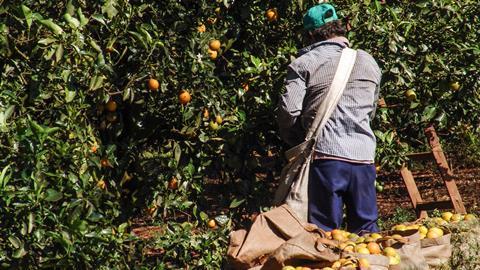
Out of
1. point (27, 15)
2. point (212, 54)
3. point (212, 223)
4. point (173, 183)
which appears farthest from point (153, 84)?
point (212, 223)

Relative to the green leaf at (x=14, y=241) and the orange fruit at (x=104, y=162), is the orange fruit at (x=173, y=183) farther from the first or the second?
the green leaf at (x=14, y=241)

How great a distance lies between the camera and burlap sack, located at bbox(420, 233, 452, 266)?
317 centimetres

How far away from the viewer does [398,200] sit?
28.1ft

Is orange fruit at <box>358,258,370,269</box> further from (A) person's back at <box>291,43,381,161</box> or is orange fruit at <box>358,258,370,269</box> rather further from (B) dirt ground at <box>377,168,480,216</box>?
(B) dirt ground at <box>377,168,480,216</box>

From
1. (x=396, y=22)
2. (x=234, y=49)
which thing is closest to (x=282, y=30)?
(x=234, y=49)

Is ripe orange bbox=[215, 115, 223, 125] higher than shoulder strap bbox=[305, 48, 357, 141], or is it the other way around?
shoulder strap bbox=[305, 48, 357, 141]

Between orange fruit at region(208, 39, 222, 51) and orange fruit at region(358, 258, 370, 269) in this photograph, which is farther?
orange fruit at region(208, 39, 222, 51)

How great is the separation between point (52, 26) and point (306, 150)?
120 centimetres

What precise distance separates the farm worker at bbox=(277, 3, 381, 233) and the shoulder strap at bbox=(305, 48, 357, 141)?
0.08ft

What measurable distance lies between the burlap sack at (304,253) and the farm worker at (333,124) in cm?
72

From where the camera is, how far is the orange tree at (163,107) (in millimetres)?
3496

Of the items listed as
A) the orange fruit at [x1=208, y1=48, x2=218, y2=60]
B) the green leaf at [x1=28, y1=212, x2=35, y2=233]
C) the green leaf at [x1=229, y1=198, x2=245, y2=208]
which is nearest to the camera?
the green leaf at [x1=28, y1=212, x2=35, y2=233]

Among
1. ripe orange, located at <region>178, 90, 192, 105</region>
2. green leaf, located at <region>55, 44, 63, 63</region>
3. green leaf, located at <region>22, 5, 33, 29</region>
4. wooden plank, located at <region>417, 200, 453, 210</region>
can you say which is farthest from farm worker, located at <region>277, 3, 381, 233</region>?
wooden plank, located at <region>417, 200, 453, 210</region>

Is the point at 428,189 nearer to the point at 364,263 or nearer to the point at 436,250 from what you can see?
the point at 436,250
